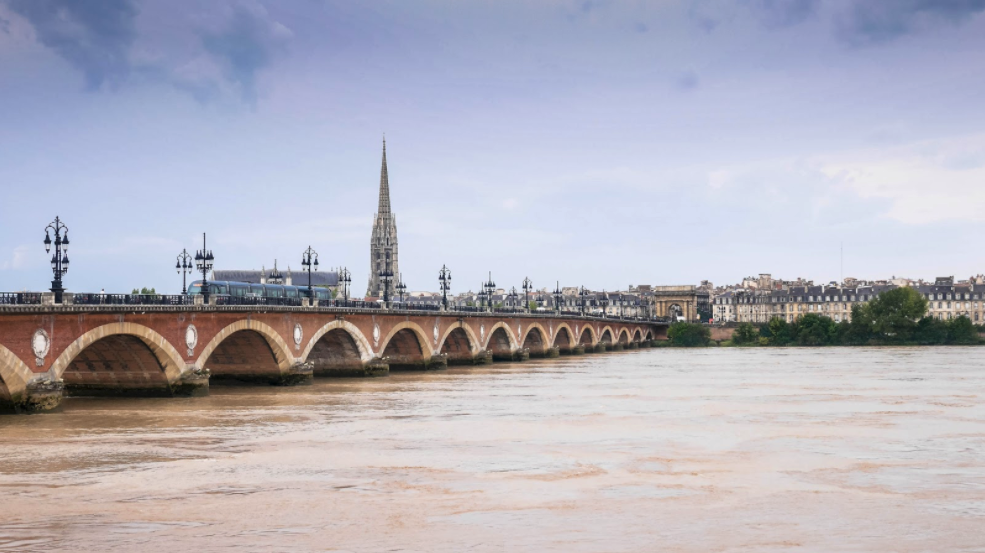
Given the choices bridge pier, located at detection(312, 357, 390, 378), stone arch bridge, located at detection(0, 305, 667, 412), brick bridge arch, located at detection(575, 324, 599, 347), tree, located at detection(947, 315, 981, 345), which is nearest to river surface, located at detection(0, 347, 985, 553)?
stone arch bridge, located at detection(0, 305, 667, 412)

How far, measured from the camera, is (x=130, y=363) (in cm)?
4597

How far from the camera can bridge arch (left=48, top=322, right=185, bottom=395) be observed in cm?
4375

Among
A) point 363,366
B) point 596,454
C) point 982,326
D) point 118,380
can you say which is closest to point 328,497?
point 596,454

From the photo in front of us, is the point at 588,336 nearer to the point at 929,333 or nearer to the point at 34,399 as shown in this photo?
the point at 929,333

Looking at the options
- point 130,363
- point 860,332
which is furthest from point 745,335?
point 130,363

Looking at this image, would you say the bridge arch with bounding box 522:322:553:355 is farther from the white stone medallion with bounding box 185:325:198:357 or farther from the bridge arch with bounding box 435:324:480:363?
the white stone medallion with bounding box 185:325:198:357

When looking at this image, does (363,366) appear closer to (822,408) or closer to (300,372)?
(300,372)

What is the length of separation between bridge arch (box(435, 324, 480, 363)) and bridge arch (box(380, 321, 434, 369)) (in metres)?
6.93

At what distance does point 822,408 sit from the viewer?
148 feet

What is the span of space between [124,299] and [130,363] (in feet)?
14.7

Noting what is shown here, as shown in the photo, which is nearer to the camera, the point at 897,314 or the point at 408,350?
the point at 408,350

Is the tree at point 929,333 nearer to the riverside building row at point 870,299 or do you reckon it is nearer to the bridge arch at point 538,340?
the riverside building row at point 870,299

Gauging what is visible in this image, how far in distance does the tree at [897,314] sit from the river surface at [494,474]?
9099cm

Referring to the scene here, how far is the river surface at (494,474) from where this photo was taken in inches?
801
